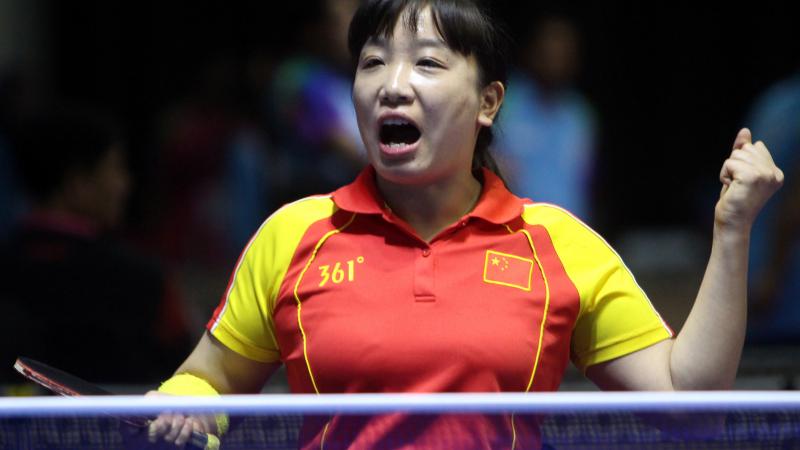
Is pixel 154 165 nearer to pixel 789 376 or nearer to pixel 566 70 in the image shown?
pixel 566 70

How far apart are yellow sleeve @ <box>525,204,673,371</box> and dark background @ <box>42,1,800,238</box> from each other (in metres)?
5.27

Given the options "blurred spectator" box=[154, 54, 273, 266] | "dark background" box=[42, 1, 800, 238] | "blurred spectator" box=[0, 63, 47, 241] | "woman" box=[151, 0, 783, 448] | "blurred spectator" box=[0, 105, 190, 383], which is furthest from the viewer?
"dark background" box=[42, 1, 800, 238]

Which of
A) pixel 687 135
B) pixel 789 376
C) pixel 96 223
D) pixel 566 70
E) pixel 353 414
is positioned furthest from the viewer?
pixel 687 135

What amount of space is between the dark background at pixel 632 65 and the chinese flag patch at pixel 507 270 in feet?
17.4

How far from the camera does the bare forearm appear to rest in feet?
7.12

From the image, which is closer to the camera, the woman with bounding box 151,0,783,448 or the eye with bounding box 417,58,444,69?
the woman with bounding box 151,0,783,448

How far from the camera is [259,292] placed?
2.36 m

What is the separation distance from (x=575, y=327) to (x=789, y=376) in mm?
821

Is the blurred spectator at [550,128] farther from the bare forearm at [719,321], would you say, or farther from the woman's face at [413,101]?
the bare forearm at [719,321]

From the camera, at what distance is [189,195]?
6.60 meters

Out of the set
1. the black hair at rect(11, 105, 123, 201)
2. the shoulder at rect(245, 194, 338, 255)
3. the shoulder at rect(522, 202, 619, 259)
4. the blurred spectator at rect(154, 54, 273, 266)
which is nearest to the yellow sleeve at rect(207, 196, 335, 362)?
the shoulder at rect(245, 194, 338, 255)

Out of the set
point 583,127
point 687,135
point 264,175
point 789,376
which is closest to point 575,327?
point 789,376

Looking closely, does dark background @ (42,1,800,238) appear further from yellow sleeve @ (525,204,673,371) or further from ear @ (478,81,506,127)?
yellow sleeve @ (525,204,673,371)

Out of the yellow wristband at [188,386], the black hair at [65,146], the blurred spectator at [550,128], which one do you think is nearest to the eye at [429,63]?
the yellow wristband at [188,386]
